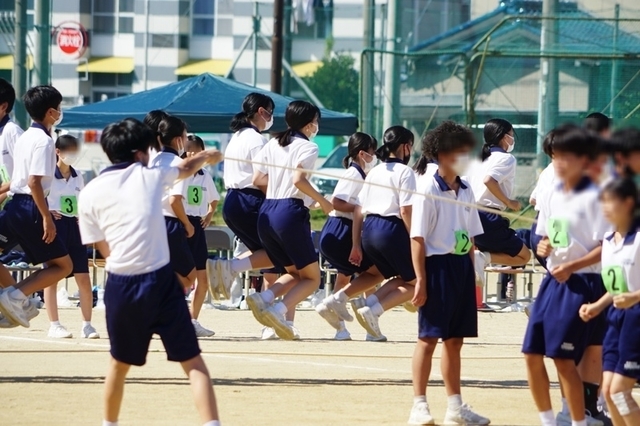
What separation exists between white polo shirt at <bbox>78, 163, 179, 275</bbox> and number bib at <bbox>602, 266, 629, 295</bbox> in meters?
2.23

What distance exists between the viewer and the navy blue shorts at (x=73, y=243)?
12.0 m

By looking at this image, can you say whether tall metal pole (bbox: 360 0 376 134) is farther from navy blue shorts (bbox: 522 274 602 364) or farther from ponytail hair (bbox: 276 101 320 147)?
navy blue shorts (bbox: 522 274 602 364)

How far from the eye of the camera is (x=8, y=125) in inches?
391

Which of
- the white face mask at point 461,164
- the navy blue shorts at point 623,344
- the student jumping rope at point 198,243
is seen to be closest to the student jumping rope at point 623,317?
the navy blue shorts at point 623,344

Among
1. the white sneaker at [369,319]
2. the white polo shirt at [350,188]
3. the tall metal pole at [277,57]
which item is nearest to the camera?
the white sneaker at [369,319]

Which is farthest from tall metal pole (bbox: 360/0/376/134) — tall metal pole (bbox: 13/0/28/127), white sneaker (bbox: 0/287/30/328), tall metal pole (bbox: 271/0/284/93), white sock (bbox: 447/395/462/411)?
white sock (bbox: 447/395/462/411)

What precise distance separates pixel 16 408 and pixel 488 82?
13.1m

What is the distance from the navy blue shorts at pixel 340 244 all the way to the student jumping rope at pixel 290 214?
92cm

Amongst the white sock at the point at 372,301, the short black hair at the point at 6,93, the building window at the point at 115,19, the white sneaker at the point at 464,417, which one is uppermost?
the building window at the point at 115,19

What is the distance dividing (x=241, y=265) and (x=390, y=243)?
1.64 metres

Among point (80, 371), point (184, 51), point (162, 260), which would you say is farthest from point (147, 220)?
point (184, 51)

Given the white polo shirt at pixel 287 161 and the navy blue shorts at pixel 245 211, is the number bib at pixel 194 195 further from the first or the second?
the white polo shirt at pixel 287 161

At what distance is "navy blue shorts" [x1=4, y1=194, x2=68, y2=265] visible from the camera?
10031 mm

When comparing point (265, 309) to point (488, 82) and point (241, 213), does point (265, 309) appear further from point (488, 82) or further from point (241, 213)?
point (488, 82)
